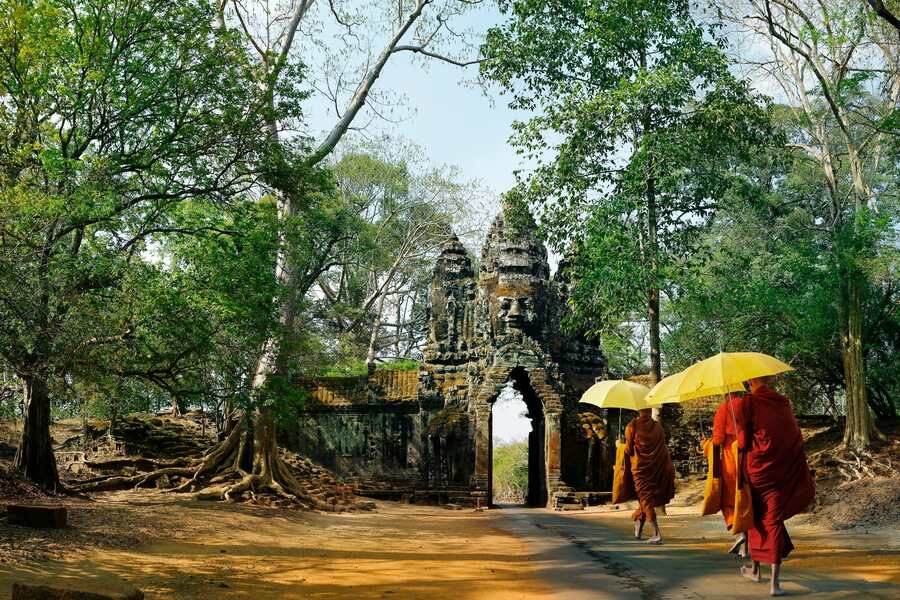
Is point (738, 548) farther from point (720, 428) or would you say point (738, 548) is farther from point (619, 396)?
point (619, 396)

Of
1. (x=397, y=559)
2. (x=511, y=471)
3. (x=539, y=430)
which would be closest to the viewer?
(x=397, y=559)

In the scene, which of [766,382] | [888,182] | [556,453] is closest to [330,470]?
[556,453]

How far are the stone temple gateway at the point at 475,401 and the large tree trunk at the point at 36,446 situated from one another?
927 centimetres

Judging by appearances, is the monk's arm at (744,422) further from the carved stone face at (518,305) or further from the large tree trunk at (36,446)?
the carved stone face at (518,305)

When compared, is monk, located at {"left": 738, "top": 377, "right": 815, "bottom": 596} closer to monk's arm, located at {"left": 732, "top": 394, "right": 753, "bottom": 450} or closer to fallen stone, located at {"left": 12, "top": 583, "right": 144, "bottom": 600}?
monk's arm, located at {"left": 732, "top": 394, "right": 753, "bottom": 450}

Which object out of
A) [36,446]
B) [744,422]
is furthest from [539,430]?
[744,422]

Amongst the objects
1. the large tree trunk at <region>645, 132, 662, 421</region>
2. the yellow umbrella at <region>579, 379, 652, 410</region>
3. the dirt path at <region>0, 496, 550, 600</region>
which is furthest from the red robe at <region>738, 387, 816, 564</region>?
the large tree trunk at <region>645, 132, 662, 421</region>

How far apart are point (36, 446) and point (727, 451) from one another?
9937mm

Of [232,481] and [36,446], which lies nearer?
[36,446]

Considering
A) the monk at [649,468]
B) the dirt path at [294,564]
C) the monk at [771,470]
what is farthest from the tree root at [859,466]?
the monk at [771,470]

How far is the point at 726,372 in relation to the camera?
7031 mm

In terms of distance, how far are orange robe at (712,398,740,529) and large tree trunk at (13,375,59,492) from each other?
9.34 meters

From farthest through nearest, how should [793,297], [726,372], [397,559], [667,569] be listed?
[793,297] < [397,559] < [667,569] < [726,372]

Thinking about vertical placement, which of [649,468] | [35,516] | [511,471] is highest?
[649,468]
